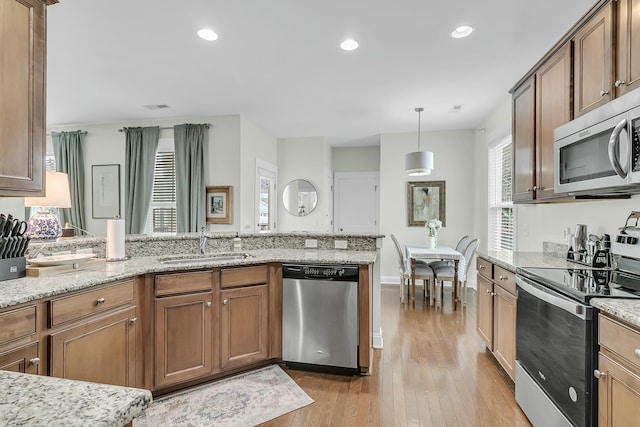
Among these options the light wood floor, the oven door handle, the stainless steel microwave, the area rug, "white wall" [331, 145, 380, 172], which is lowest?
the light wood floor

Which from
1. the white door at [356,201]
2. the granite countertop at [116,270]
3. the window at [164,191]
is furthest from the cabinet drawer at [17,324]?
the white door at [356,201]

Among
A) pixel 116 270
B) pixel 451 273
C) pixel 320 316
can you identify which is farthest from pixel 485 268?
pixel 116 270

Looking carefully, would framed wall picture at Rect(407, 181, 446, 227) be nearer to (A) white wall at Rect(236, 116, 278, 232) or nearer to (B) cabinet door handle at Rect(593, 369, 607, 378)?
(A) white wall at Rect(236, 116, 278, 232)

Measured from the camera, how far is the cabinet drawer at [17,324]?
1420 millimetres

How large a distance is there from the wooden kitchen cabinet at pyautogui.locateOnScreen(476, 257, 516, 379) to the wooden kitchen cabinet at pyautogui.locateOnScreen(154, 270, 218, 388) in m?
2.11

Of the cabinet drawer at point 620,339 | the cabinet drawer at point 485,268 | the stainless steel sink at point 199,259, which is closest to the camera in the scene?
the cabinet drawer at point 620,339

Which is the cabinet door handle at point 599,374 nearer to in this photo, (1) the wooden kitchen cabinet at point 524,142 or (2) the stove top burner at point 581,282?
(2) the stove top burner at point 581,282

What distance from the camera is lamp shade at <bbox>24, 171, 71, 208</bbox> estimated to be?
8.74 ft

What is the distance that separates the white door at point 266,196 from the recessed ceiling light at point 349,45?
301 centimetres

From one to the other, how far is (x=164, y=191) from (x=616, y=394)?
5416mm

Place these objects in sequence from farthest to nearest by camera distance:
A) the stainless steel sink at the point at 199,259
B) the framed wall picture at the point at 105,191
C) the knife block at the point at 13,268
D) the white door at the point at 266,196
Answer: the white door at the point at 266,196 < the framed wall picture at the point at 105,191 < the stainless steel sink at the point at 199,259 < the knife block at the point at 13,268

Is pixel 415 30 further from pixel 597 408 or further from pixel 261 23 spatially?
pixel 597 408

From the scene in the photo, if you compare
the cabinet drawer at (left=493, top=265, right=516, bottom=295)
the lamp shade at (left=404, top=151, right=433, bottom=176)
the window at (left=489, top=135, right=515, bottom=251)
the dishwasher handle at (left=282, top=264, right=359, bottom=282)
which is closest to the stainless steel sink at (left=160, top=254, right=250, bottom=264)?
the dishwasher handle at (left=282, top=264, right=359, bottom=282)

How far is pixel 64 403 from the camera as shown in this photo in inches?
23.9
